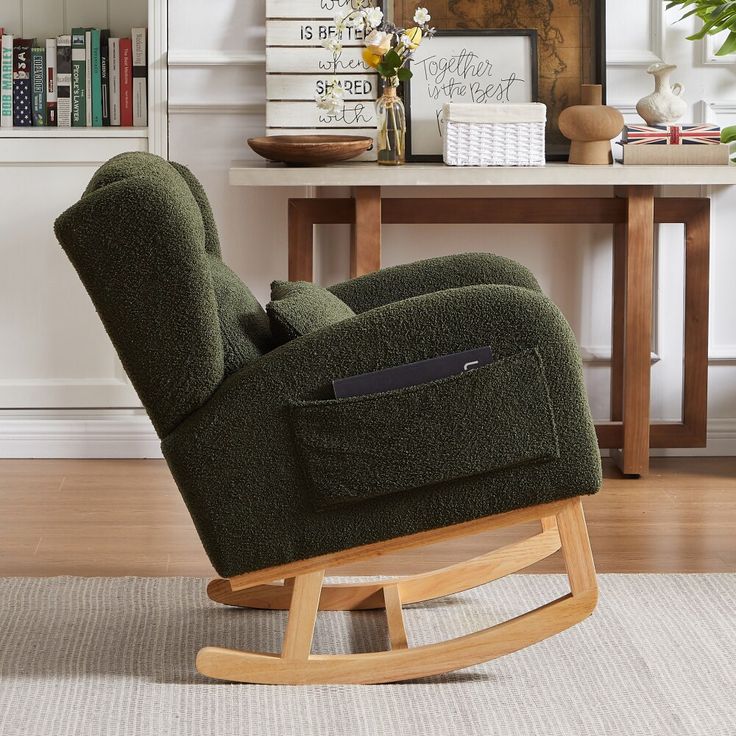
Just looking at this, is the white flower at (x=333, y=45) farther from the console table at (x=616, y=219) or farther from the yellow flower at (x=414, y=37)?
the console table at (x=616, y=219)

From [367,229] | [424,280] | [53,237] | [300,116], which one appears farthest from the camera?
[53,237]

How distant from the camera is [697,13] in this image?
2.71 m

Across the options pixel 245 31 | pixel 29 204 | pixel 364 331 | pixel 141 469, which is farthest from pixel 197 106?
pixel 364 331

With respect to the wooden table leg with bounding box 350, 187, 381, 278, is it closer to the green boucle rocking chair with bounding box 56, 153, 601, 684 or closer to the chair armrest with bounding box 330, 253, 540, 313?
the chair armrest with bounding box 330, 253, 540, 313

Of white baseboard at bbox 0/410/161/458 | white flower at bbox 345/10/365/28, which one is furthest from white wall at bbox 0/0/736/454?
white flower at bbox 345/10/365/28

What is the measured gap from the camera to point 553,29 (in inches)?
111

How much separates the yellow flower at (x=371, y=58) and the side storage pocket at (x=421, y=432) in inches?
51.1

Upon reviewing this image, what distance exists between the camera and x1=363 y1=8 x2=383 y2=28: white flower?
2564 mm

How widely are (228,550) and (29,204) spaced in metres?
1.68

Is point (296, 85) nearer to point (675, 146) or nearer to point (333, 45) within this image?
point (333, 45)

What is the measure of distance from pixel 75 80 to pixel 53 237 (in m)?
0.45

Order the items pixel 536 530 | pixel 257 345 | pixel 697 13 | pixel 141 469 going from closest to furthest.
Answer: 1. pixel 257 345
2. pixel 536 530
3. pixel 697 13
4. pixel 141 469

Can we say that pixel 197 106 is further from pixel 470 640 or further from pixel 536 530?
pixel 470 640

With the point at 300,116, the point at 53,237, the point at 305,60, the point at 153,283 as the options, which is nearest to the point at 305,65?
the point at 305,60
